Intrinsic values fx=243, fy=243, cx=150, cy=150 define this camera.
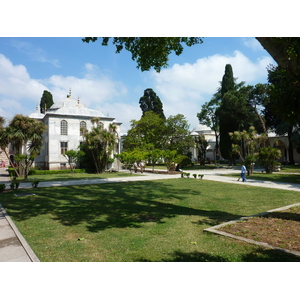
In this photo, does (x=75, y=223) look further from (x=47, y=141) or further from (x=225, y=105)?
(x=225, y=105)

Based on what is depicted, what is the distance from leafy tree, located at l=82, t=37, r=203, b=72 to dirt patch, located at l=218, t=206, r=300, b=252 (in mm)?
A: 7075

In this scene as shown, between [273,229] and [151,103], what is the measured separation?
53331mm

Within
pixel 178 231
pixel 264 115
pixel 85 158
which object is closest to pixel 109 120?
pixel 85 158

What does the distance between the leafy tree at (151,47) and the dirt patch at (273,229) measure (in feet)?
23.2

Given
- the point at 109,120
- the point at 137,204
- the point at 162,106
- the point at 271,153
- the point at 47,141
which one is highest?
the point at 162,106

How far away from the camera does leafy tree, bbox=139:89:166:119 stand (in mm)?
55438

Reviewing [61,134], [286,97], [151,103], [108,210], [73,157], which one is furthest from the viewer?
[151,103]

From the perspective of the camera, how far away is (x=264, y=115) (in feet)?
141

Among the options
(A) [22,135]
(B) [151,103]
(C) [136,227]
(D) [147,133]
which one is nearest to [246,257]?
(C) [136,227]

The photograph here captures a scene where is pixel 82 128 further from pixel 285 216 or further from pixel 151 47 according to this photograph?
pixel 285 216

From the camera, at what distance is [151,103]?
57625mm

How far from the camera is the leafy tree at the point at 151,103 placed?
55.4 metres

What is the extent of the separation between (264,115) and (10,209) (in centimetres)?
4324

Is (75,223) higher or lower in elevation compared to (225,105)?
lower
